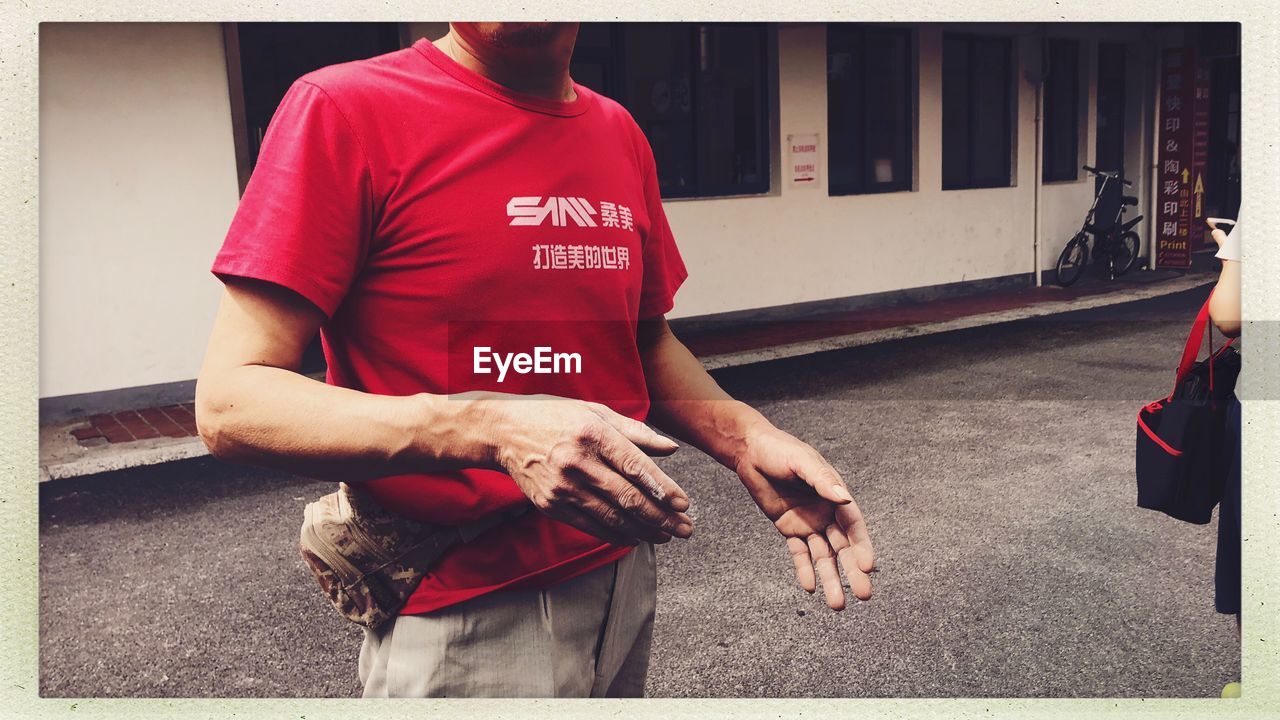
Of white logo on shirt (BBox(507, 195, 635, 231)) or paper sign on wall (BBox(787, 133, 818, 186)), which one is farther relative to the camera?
paper sign on wall (BBox(787, 133, 818, 186))

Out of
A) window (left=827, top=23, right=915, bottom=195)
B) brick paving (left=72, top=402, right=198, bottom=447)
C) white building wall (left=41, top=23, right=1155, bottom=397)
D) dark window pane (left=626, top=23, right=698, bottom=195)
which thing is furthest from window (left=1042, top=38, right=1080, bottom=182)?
brick paving (left=72, top=402, right=198, bottom=447)

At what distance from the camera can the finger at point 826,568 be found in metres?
1.37

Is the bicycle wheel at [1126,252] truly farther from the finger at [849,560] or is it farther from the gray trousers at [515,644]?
the gray trousers at [515,644]

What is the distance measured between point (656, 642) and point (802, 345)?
1.46 metres

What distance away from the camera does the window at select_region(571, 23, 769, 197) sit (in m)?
1.74

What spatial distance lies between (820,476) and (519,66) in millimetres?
600

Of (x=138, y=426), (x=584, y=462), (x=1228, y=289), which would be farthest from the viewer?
(x=138, y=426)

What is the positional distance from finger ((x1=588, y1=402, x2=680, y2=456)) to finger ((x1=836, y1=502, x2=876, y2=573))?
363 mm

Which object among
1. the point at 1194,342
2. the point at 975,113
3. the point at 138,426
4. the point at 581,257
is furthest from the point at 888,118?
the point at 138,426

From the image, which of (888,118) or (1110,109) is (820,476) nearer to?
(888,118)

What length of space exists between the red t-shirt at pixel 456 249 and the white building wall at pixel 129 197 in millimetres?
271

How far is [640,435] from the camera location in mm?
1128

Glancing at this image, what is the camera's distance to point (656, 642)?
3.08m

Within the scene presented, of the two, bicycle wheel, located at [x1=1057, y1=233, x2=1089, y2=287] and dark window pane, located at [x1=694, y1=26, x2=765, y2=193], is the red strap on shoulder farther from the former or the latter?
dark window pane, located at [x1=694, y1=26, x2=765, y2=193]
